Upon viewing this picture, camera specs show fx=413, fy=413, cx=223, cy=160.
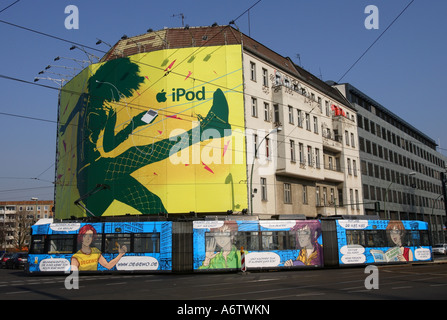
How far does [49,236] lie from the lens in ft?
72.4

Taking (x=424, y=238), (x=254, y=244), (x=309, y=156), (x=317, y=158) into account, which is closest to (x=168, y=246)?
(x=254, y=244)

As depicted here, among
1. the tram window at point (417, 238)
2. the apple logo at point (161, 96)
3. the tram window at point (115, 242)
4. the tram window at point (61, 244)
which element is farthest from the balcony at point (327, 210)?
the tram window at point (61, 244)

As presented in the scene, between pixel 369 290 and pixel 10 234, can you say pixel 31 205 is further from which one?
pixel 369 290

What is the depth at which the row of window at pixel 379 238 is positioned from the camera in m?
24.3

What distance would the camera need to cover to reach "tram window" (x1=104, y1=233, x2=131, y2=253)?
Result: 2200 cm

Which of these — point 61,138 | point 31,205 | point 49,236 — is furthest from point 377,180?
point 31,205

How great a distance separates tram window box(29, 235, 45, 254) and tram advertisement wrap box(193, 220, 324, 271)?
8105mm

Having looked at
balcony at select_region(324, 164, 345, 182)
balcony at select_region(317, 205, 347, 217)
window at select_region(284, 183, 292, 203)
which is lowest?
balcony at select_region(317, 205, 347, 217)

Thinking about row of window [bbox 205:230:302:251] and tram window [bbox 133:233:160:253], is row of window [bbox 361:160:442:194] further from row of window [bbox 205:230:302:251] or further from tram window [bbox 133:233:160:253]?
tram window [bbox 133:233:160:253]

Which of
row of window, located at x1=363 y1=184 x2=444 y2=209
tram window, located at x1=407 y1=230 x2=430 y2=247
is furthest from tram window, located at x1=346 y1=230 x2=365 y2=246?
row of window, located at x1=363 y1=184 x2=444 y2=209

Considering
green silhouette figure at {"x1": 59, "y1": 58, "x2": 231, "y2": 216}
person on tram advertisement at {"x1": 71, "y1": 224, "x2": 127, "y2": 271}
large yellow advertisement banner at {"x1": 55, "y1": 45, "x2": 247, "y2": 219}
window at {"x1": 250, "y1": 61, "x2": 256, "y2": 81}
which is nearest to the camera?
person on tram advertisement at {"x1": 71, "y1": 224, "x2": 127, "y2": 271}
